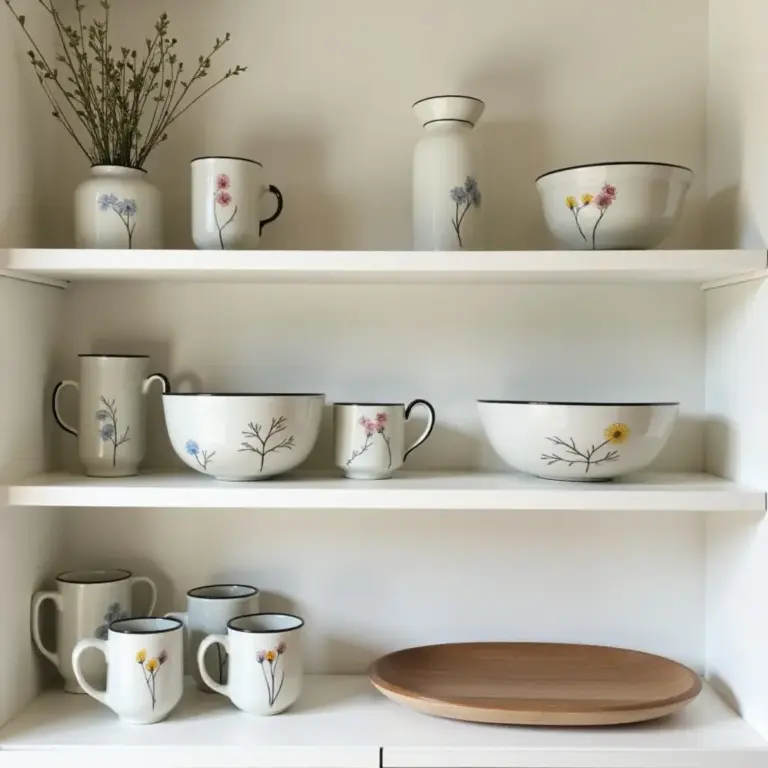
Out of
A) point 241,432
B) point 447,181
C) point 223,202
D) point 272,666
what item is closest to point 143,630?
point 272,666

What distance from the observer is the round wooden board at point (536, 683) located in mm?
1109

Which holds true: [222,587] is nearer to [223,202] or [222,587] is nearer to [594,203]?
[223,202]

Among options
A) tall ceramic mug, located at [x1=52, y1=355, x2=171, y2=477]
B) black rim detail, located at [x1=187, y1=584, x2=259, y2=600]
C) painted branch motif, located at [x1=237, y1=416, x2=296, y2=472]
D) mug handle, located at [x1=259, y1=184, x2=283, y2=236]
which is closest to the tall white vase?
mug handle, located at [x1=259, y1=184, x2=283, y2=236]

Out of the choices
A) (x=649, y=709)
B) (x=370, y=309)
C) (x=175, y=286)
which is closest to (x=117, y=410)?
(x=175, y=286)

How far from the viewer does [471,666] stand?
49.7 inches

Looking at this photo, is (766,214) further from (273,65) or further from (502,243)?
(273,65)

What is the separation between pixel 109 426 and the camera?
1220 mm

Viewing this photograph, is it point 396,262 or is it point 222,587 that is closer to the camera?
point 396,262

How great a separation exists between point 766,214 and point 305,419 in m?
0.61

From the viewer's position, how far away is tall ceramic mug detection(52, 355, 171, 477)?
1.22m

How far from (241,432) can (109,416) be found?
8.5 inches

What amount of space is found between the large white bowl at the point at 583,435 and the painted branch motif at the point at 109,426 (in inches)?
19.5

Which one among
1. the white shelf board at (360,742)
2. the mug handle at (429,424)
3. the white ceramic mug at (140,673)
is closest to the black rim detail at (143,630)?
the white ceramic mug at (140,673)

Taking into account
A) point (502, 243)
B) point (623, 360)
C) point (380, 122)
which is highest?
point (380, 122)
